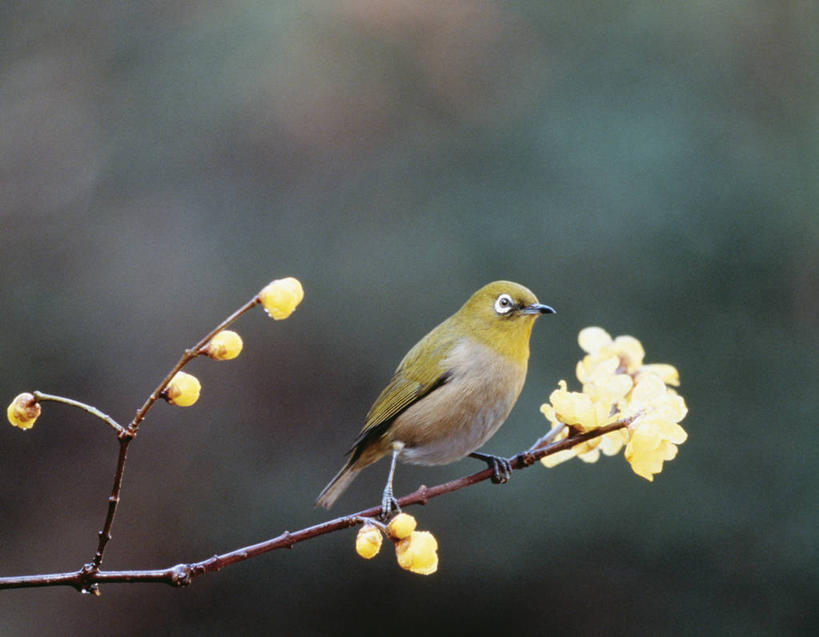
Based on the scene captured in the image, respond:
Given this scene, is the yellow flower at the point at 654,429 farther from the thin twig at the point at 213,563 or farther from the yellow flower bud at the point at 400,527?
the yellow flower bud at the point at 400,527

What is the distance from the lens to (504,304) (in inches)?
87.2

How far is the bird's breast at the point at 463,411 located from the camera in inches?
87.7

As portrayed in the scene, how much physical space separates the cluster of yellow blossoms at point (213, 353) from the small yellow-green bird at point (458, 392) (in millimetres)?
873

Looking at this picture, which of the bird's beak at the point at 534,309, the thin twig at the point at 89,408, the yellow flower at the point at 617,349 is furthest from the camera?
the bird's beak at the point at 534,309

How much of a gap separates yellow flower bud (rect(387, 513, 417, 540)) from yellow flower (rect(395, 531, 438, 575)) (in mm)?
13

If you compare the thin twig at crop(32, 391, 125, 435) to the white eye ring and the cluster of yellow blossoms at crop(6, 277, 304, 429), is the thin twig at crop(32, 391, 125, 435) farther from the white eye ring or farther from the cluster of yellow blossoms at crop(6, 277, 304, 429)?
the white eye ring

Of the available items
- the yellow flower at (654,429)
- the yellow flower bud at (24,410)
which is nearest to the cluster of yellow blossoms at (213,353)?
the yellow flower bud at (24,410)

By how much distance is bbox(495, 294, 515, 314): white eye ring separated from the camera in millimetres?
2201

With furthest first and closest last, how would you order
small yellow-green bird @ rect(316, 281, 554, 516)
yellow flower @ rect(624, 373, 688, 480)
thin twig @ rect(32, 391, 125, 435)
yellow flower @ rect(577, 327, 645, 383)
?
small yellow-green bird @ rect(316, 281, 554, 516)
yellow flower @ rect(577, 327, 645, 383)
yellow flower @ rect(624, 373, 688, 480)
thin twig @ rect(32, 391, 125, 435)

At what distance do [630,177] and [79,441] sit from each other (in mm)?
3176

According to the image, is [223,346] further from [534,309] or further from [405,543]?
[534,309]

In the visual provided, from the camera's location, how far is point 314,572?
4105 mm

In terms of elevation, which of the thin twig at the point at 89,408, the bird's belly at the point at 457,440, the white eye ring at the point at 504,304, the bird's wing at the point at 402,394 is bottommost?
the thin twig at the point at 89,408

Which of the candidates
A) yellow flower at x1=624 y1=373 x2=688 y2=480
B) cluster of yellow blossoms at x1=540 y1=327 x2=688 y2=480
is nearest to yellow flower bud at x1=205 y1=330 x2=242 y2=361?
cluster of yellow blossoms at x1=540 y1=327 x2=688 y2=480
